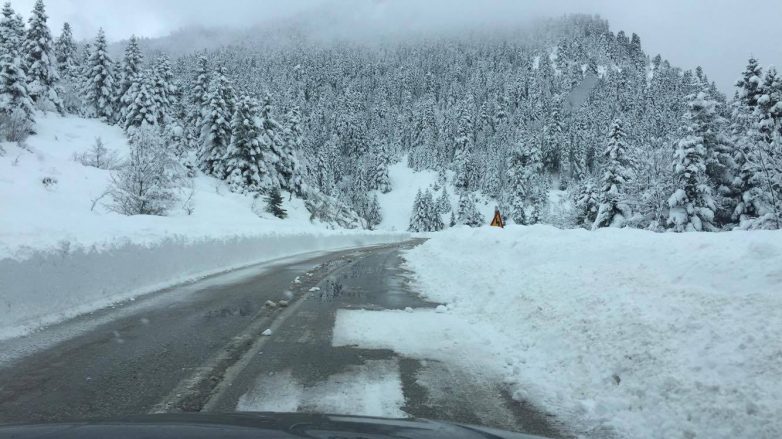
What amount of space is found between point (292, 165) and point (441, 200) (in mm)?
68374

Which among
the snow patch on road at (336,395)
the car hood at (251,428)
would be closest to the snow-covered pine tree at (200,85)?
the snow patch on road at (336,395)

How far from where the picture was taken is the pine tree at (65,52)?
71.7 meters

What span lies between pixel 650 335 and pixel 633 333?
24cm

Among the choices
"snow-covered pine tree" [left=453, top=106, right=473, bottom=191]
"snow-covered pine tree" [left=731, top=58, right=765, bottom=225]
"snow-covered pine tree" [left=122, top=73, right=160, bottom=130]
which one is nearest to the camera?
"snow-covered pine tree" [left=731, top=58, right=765, bottom=225]

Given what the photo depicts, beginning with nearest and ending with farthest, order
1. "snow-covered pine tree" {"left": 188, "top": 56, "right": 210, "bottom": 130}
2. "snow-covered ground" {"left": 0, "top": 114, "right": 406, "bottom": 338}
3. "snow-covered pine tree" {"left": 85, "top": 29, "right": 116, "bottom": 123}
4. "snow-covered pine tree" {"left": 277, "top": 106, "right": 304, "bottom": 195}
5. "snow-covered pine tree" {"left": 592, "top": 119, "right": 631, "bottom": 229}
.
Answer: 1. "snow-covered ground" {"left": 0, "top": 114, "right": 406, "bottom": 338}
2. "snow-covered pine tree" {"left": 592, "top": 119, "right": 631, "bottom": 229}
3. "snow-covered pine tree" {"left": 277, "top": 106, "right": 304, "bottom": 195}
4. "snow-covered pine tree" {"left": 188, "top": 56, "right": 210, "bottom": 130}
5. "snow-covered pine tree" {"left": 85, "top": 29, "right": 116, "bottom": 123}

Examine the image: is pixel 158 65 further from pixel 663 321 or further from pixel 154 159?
pixel 663 321

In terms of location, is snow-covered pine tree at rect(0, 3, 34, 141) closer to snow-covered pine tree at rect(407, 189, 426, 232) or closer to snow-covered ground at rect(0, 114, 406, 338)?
snow-covered ground at rect(0, 114, 406, 338)

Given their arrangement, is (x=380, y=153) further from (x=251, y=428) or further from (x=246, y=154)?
(x=251, y=428)

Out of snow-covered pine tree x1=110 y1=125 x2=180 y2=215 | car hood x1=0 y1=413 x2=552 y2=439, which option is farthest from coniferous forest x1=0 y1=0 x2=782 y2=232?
car hood x1=0 y1=413 x2=552 y2=439

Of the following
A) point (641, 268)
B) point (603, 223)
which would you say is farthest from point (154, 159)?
point (603, 223)

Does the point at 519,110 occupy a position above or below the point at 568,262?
above

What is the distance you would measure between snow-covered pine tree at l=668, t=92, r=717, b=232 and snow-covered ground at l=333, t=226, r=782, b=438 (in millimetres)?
23651

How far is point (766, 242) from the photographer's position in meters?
5.85

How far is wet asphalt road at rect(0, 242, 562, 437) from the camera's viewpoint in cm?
423
